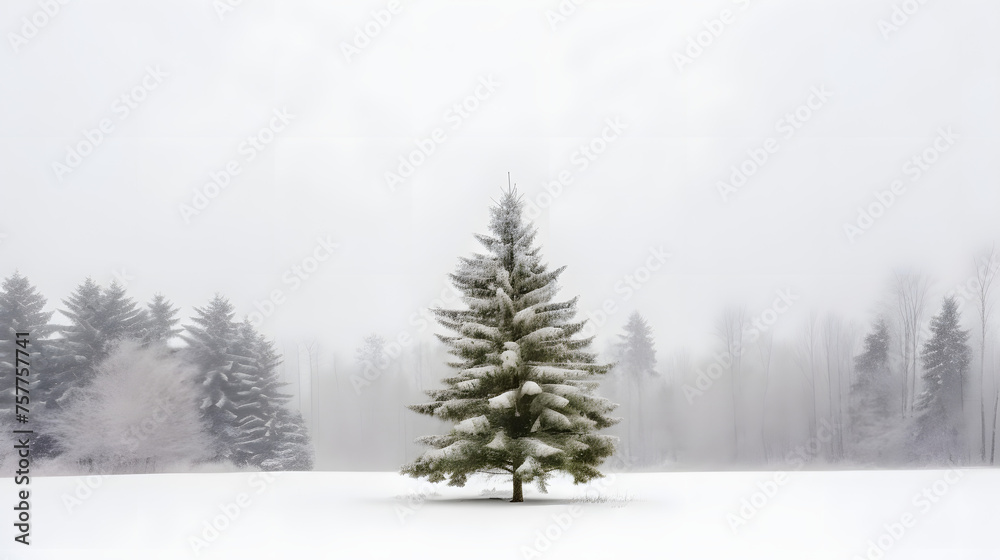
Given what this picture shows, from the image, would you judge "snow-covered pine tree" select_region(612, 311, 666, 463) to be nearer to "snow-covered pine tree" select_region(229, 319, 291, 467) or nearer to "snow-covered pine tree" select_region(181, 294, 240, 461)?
"snow-covered pine tree" select_region(229, 319, 291, 467)

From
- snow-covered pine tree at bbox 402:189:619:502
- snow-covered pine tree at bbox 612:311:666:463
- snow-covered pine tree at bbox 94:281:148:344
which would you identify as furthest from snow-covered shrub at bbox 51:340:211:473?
snow-covered pine tree at bbox 612:311:666:463

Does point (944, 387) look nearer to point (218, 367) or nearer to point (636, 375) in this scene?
point (636, 375)

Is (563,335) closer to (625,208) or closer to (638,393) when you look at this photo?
(638,393)

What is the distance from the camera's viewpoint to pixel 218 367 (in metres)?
39.4

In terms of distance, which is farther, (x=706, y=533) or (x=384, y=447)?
(x=384, y=447)

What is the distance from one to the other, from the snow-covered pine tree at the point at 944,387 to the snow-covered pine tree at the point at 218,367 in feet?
117

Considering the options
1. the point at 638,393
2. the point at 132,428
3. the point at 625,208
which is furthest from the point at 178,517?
the point at 625,208

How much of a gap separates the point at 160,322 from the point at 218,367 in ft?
14.3

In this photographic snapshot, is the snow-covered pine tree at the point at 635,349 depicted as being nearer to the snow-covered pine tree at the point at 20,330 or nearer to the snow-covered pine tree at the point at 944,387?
the snow-covered pine tree at the point at 944,387

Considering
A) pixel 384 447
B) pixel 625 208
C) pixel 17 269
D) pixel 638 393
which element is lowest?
pixel 384 447

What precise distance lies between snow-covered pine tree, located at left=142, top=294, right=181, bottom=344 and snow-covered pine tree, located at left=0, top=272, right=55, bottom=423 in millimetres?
4205

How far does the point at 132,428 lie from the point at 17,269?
10055mm

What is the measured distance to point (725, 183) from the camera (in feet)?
191

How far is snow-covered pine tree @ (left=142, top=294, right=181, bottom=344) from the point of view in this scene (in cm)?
3988
